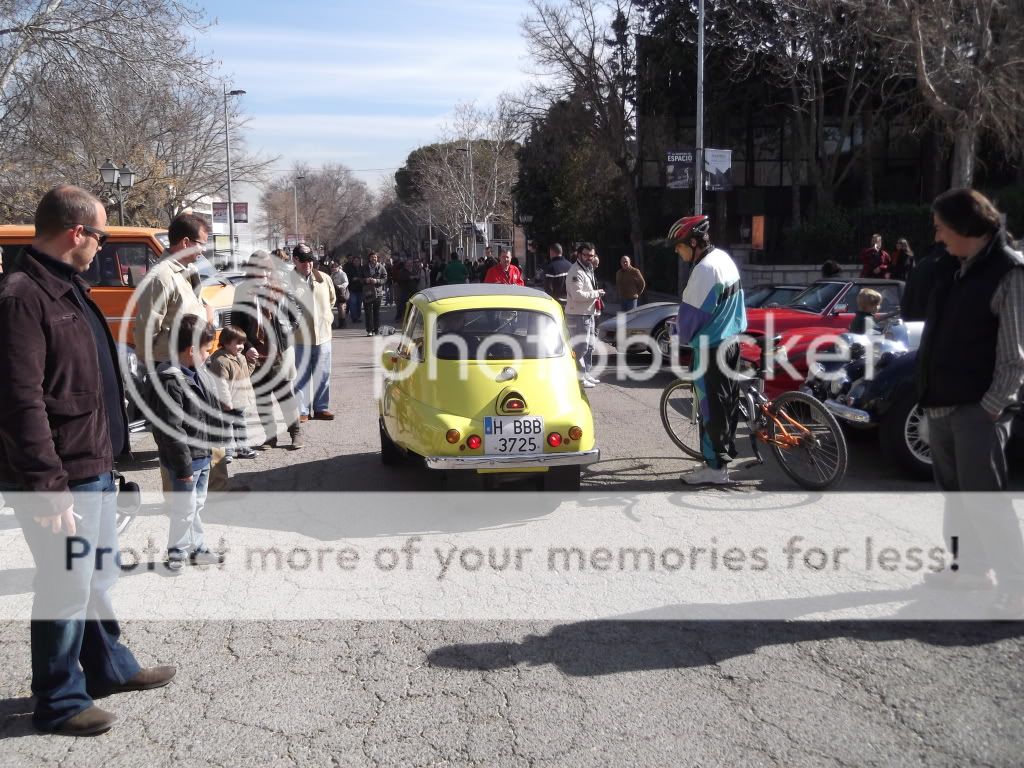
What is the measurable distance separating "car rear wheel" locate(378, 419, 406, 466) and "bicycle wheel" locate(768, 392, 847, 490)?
304 cm

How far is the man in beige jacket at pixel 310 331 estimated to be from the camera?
30.9 ft

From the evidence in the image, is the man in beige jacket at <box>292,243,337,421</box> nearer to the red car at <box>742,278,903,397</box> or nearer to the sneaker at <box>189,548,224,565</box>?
the sneaker at <box>189,548,224,565</box>

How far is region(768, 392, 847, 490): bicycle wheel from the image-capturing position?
6.40m

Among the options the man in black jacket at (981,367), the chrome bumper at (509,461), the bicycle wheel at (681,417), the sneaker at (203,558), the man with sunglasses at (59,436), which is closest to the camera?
the man with sunglasses at (59,436)

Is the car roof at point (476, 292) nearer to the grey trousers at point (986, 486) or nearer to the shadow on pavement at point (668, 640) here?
the shadow on pavement at point (668, 640)

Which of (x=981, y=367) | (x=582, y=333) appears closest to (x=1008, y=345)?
(x=981, y=367)

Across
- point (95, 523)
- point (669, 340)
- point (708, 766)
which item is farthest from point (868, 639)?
point (669, 340)

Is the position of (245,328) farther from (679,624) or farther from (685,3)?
(685,3)

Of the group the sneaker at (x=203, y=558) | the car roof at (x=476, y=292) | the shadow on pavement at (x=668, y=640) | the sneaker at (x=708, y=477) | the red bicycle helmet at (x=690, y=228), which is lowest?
the shadow on pavement at (x=668, y=640)

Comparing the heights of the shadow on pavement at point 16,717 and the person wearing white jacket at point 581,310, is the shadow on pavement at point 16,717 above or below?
below

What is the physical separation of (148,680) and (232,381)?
175 inches

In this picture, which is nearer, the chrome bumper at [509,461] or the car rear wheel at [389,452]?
the chrome bumper at [509,461]

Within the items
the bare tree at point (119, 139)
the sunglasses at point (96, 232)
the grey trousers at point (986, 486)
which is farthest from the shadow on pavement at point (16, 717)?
the bare tree at point (119, 139)

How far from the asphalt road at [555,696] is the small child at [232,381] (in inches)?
117
